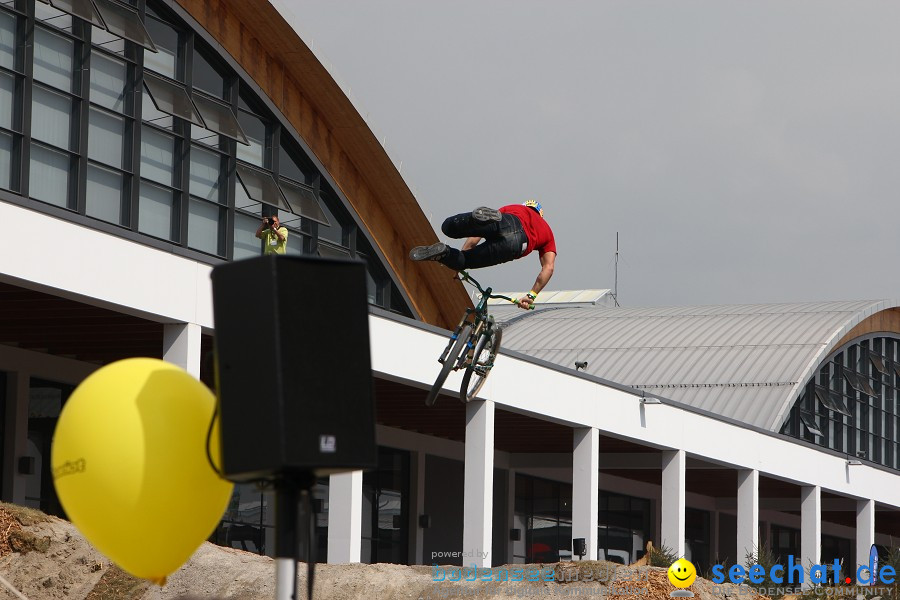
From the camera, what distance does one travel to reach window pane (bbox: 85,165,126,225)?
22.7m

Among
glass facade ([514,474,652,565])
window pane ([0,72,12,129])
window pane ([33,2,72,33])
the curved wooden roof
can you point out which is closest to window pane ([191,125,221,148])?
the curved wooden roof

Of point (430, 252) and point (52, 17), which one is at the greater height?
point (52, 17)

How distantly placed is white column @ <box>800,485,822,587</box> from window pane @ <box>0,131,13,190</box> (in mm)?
21823

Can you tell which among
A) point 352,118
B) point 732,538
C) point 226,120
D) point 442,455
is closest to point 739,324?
point 732,538

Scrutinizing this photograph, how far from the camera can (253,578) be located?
1719cm

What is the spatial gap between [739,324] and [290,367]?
39.9 metres

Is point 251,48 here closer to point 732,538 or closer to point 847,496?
point 847,496

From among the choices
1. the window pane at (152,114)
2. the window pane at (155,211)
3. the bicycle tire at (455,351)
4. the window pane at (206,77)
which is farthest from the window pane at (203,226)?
the bicycle tire at (455,351)

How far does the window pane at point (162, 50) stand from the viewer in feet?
79.6

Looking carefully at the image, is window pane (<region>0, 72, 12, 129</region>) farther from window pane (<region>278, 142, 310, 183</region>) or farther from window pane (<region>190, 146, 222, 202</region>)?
window pane (<region>278, 142, 310, 183</region>)

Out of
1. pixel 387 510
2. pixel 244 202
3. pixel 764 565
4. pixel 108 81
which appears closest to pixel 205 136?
pixel 244 202

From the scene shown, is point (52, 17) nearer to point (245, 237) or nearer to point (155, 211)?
point (155, 211)

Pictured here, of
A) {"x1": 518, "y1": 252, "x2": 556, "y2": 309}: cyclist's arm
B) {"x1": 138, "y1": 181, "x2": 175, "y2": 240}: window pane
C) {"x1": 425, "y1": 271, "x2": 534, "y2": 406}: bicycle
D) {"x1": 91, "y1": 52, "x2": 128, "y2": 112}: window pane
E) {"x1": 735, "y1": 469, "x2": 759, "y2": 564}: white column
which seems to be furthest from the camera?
{"x1": 735, "y1": 469, "x2": 759, "y2": 564}: white column

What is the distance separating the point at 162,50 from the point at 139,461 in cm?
1851
